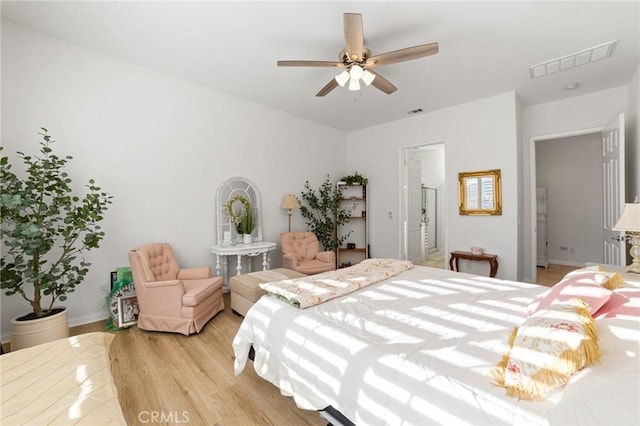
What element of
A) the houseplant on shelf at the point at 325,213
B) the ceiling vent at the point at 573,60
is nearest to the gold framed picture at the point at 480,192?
the ceiling vent at the point at 573,60

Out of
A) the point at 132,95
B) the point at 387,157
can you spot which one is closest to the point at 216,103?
the point at 132,95

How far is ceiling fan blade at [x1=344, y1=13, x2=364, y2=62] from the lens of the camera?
1921mm

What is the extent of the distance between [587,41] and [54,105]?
5.35 meters

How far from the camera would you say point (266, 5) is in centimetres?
219

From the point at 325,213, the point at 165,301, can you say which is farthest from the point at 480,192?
the point at 165,301

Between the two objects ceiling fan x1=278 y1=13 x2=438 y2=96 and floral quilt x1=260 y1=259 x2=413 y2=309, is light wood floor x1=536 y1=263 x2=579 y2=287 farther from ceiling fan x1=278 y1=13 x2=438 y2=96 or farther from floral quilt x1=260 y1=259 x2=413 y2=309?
ceiling fan x1=278 y1=13 x2=438 y2=96

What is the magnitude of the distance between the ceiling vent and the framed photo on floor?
5.22 m

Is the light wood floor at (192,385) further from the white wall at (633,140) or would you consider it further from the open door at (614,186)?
the white wall at (633,140)

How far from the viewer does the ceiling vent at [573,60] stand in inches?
107

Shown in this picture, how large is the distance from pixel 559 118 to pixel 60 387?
6.05 m

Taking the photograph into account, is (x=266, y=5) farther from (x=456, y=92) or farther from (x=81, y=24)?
(x=456, y=92)

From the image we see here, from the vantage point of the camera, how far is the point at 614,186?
3.35 m

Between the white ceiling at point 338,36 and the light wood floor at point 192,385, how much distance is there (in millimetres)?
2930

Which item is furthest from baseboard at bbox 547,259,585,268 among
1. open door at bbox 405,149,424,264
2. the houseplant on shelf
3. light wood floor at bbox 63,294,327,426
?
light wood floor at bbox 63,294,327,426
